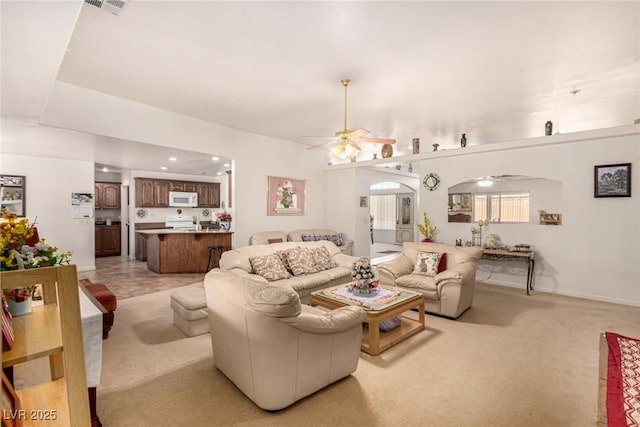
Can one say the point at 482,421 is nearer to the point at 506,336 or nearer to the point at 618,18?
the point at 506,336

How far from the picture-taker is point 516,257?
5152 millimetres

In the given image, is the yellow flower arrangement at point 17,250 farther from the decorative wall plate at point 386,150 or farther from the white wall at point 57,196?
the white wall at point 57,196

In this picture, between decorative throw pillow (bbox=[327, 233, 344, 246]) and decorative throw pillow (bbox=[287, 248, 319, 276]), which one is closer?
decorative throw pillow (bbox=[287, 248, 319, 276])

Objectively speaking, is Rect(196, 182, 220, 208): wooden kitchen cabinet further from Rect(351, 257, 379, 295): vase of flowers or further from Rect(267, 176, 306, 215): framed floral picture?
Rect(351, 257, 379, 295): vase of flowers

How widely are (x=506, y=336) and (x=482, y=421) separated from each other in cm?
161

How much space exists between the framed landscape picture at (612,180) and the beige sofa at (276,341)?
4546 mm

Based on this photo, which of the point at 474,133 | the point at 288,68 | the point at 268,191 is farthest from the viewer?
the point at 268,191

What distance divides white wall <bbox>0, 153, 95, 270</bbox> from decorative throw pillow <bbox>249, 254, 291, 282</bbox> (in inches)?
187

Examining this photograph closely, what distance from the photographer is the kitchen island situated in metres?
6.25

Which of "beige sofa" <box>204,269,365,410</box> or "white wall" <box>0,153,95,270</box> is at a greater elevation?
"white wall" <box>0,153,95,270</box>

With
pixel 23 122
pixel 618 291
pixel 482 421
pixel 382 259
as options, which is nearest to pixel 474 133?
pixel 618 291

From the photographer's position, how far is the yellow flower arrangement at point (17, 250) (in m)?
1.24

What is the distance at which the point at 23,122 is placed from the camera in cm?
352

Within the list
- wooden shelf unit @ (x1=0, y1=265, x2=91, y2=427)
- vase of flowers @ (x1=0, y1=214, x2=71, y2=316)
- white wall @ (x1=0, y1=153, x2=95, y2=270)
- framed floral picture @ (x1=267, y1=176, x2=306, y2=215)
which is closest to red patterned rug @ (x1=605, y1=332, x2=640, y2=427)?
wooden shelf unit @ (x1=0, y1=265, x2=91, y2=427)
